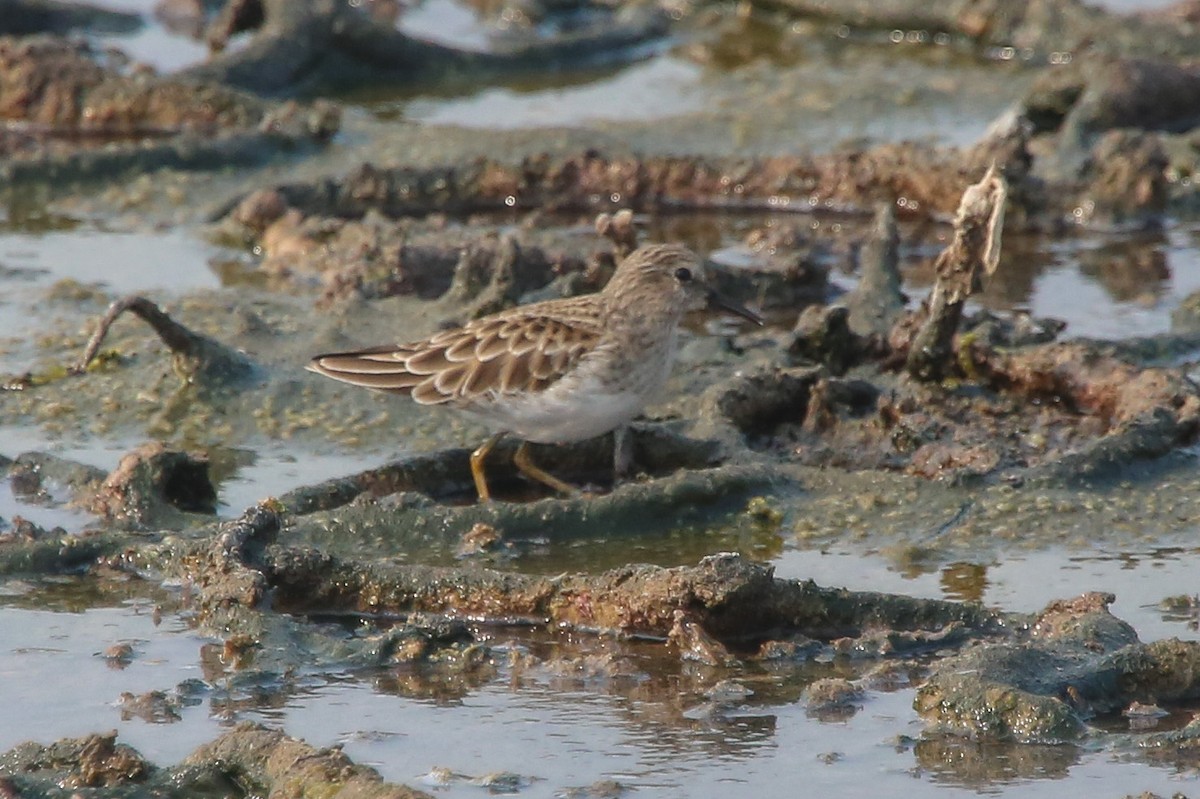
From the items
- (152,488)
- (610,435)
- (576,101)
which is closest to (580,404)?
(610,435)

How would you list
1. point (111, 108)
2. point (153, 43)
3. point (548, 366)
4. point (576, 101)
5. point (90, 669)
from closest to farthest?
point (90, 669) < point (548, 366) < point (111, 108) < point (576, 101) < point (153, 43)

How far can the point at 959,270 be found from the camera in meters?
7.16

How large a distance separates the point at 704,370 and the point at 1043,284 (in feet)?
7.78

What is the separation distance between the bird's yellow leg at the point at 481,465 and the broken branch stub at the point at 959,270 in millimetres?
1599

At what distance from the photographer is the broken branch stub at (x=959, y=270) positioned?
7.00 meters

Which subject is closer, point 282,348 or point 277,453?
point 277,453

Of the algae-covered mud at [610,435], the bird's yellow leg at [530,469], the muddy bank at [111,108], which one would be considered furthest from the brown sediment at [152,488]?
the muddy bank at [111,108]

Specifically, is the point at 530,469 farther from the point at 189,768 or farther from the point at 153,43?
the point at 153,43

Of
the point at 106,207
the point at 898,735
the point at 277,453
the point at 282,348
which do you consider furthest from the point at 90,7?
the point at 898,735

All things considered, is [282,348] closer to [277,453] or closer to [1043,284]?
[277,453]

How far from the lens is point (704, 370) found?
7.81 m

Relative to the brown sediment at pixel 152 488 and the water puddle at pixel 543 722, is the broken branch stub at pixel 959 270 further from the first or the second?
the brown sediment at pixel 152 488

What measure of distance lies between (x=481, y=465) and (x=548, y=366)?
46 centimetres

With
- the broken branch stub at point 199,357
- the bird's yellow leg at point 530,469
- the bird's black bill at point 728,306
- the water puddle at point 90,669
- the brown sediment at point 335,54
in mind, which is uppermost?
the brown sediment at point 335,54
